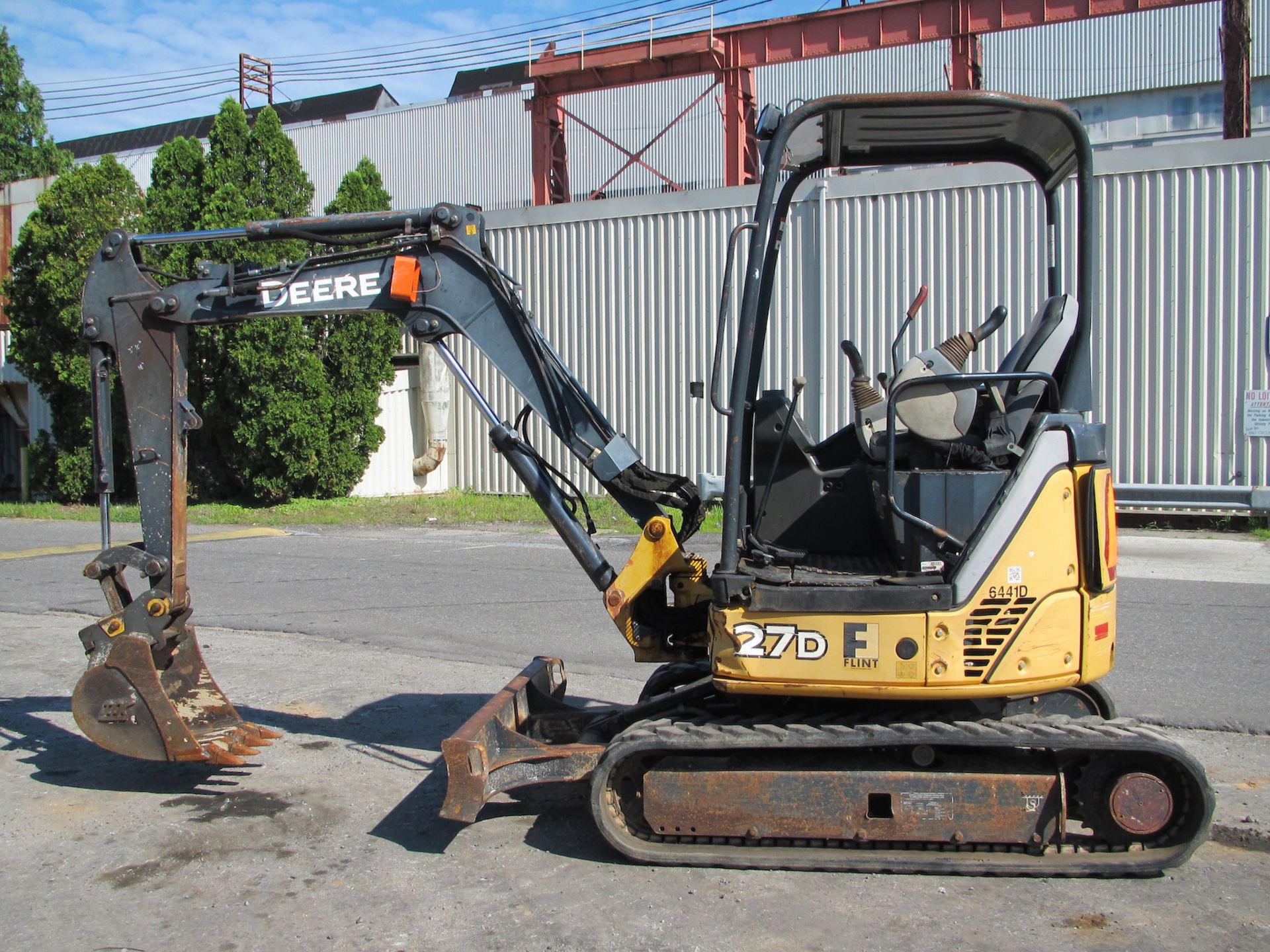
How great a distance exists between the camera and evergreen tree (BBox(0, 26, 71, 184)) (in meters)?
46.2

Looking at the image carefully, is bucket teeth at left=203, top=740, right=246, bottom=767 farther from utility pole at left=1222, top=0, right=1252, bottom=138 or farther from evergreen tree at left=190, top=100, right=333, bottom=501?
utility pole at left=1222, top=0, right=1252, bottom=138

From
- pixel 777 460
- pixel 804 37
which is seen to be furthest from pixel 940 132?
pixel 804 37

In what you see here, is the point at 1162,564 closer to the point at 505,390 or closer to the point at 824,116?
the point at 824,116

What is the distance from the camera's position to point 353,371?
19094 mm

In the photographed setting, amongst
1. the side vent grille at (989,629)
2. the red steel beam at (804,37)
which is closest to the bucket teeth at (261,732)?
the side vent grille at (989,629)

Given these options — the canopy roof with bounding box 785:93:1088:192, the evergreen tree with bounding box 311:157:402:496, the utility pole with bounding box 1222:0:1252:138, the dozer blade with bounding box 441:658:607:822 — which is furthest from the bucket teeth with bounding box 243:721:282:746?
the utility pole with bounding box 1222:0:1252:138

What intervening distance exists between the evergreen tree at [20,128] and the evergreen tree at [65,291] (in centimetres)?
2995

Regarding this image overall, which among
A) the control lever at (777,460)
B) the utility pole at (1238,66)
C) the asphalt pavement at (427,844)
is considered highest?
the utility pole at (1238,66)

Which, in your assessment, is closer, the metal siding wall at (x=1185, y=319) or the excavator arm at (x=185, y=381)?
the excavator arm at (x=185, y=381)

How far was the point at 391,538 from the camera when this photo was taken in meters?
15.5

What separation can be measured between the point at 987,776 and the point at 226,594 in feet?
28.2

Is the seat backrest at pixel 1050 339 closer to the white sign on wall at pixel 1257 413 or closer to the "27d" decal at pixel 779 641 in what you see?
the "27d" decal at pixel 779 641

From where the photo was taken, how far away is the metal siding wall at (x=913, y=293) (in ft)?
49.9

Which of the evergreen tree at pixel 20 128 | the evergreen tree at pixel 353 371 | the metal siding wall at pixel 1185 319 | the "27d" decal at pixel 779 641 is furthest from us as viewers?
the evergreen tree at pixel 20 128
